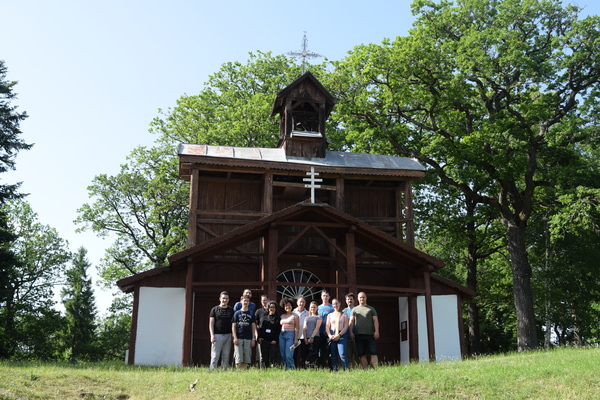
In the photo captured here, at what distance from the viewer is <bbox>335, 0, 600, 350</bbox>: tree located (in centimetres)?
2302

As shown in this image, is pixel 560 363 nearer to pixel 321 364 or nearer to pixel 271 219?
pixel 321 364

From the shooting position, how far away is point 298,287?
1989cm

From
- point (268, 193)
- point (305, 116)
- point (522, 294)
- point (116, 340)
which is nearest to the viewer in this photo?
point (268, 193)

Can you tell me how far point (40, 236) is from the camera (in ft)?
128

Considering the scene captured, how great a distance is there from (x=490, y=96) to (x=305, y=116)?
24.3 ft

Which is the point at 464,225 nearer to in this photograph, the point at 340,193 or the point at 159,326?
the point at 340,193

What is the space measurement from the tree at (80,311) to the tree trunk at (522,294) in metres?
26.5

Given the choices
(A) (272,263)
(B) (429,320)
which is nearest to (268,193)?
(A) (272,263)

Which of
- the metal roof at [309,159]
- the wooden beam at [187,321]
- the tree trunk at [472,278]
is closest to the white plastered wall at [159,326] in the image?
the wooden beam at [187,321]

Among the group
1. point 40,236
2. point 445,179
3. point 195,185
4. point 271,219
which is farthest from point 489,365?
point 40,236

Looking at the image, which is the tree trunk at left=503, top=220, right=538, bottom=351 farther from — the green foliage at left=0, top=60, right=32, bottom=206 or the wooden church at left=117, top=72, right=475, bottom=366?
the green foliage at left=0, top=60, right=32, bottom=206

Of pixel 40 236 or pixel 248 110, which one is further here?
pixel 40 236

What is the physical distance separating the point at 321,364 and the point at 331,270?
6.25m

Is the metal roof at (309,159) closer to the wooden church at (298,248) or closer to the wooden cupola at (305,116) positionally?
the wooden church at (298,248)
